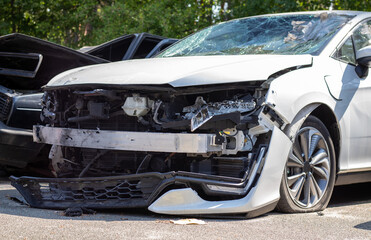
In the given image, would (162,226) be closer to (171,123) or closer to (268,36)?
(171,123)

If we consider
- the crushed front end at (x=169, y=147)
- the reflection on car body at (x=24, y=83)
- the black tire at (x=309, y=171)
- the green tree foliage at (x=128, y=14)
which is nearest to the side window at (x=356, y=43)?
the black tire at (x=309, y=171)

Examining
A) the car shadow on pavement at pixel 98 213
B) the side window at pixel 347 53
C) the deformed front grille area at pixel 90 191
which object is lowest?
the car shadow on pavement at pixel 98 213

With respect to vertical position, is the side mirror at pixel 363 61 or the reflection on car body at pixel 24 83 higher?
the side mirror at pixel 363 61

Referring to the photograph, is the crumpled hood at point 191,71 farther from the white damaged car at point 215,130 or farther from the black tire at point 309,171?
the black tire at point 309,171

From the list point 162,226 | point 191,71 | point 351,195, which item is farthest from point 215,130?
point 351,195

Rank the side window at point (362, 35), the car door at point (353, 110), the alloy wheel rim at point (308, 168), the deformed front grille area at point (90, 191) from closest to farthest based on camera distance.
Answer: the deformed front grille area at point (90, 191), the alloy wheel rim at point (308, 168), the car door at point (353, 110), the side window at point (362, 35)

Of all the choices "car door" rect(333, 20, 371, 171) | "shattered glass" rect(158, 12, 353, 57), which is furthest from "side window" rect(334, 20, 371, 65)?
"shattered glass" rect(158, 12, 353, 57)

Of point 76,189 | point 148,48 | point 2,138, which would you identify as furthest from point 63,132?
point 148,48

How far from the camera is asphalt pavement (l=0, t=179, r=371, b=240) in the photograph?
3807 millimetres

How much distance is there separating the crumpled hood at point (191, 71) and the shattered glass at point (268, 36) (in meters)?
0.50

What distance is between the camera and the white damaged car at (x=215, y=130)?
4.42 m

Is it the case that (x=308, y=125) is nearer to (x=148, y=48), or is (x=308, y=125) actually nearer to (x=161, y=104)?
(x=161, y=104)

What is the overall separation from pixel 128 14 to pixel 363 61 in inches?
530

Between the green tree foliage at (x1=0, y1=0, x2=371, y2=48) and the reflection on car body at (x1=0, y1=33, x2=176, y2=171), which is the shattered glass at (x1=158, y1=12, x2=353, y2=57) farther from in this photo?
the green tree foliage at (x1=0, y1=0, x2=371, y2=48)
